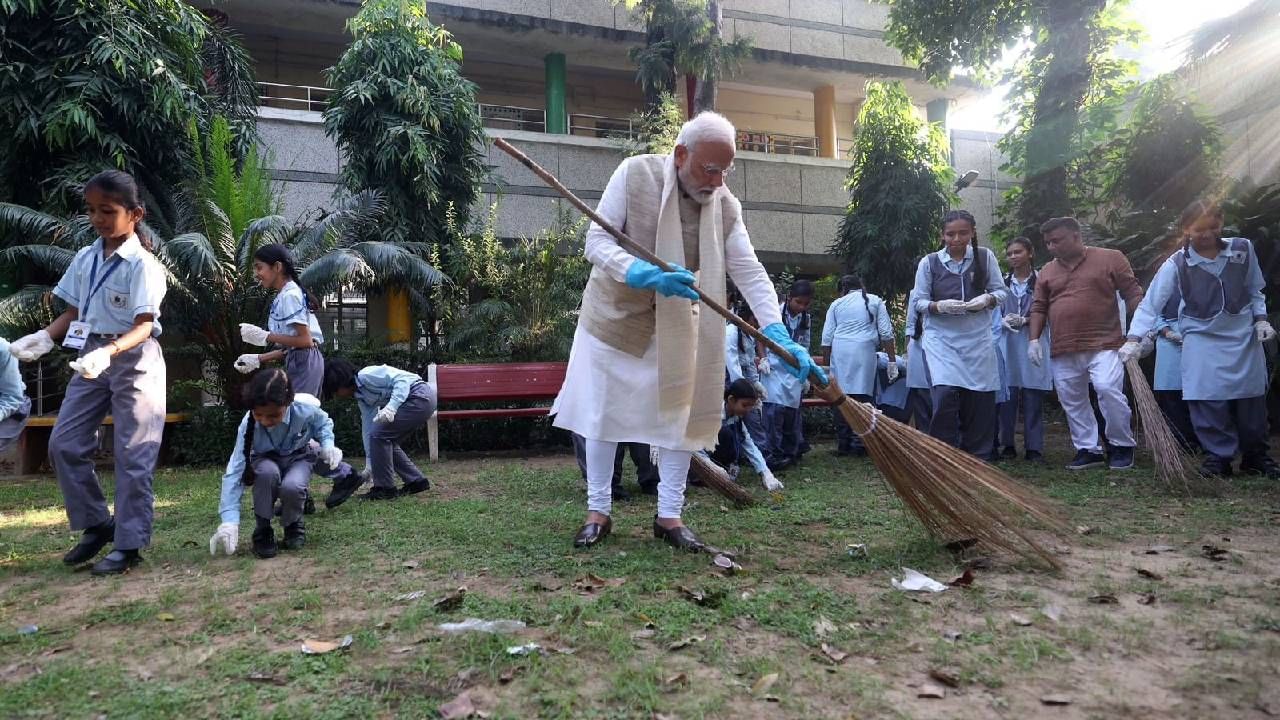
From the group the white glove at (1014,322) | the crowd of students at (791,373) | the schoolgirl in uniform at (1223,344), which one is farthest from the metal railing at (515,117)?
the schoolgirl in uniform at (1223,344)

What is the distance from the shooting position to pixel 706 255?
3971 millimetres

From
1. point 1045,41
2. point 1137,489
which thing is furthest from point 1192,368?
point 1045,41

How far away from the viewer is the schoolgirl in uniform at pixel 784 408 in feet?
24.1

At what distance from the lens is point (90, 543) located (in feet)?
13.1

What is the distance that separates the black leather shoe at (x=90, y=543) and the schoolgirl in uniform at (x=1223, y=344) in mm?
6540

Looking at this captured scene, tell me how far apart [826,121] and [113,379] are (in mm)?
16507

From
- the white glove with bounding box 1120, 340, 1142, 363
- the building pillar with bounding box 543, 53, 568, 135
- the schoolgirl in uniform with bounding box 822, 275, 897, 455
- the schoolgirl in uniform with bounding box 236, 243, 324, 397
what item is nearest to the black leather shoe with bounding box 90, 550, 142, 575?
the schoolgirl in uniform with bounding box 236, 243, 324, 397

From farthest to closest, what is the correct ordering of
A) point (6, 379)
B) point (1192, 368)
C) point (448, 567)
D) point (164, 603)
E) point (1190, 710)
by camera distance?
point (1192, 368), point (6, 379), point (448, 567), point (164, 603), point (1190, 710)

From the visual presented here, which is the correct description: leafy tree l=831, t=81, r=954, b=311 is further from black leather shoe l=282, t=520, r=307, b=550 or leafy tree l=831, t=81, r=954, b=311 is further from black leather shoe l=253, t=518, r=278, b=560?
black leather shoe l=253, t=518, r=278, b=560

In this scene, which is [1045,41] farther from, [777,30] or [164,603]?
[164,603]

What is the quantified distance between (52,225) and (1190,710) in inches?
405

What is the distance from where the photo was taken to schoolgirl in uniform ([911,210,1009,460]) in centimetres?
677

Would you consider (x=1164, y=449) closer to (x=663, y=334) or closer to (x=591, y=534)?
(x=663, y=334)

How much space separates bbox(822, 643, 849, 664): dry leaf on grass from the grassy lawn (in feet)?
0.05
